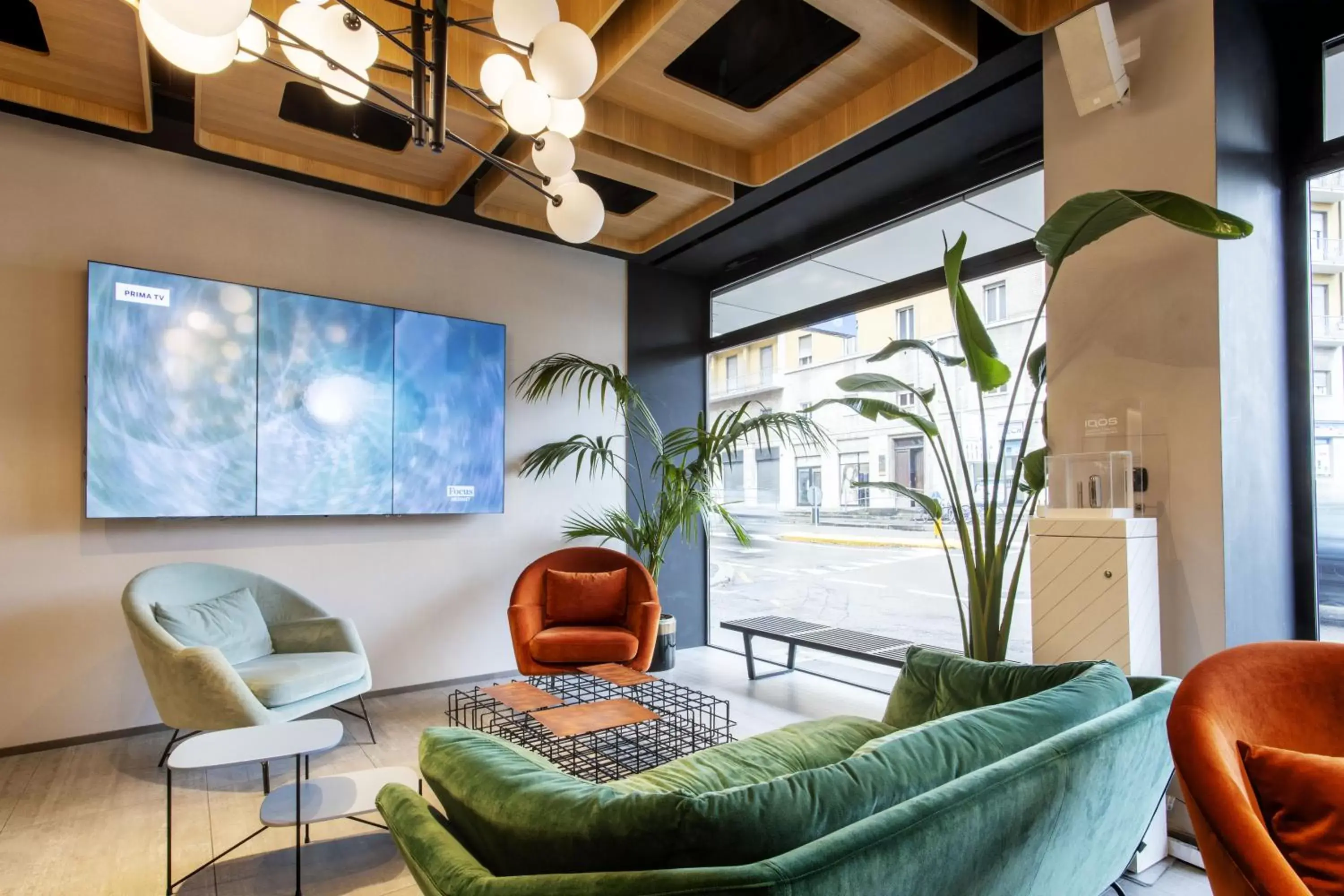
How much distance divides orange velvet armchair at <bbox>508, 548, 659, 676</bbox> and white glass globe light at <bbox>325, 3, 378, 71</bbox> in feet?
9.29

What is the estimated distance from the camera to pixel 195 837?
2.54 m

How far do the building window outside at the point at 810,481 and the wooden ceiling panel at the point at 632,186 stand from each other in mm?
1821

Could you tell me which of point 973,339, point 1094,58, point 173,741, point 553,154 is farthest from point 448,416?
point 1094,58

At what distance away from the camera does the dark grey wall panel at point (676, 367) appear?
5.57 m

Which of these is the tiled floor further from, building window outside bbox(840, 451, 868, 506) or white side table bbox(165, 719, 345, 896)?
building window outside bbox(840, 451, 868, 506)

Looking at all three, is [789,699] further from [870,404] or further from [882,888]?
[882,888]

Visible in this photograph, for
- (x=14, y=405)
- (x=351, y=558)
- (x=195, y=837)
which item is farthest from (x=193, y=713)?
(x=14, y=405)

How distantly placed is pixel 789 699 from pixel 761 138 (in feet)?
10.5

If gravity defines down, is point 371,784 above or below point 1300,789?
below

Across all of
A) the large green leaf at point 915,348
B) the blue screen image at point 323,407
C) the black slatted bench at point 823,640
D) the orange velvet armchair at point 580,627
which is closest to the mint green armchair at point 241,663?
the blue screen image at point 323,407

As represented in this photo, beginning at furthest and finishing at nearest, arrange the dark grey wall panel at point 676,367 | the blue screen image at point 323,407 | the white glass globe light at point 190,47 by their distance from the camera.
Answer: the dark grey wall panel at point 676,367 → the blue screen image at point 323,407 → the white glass globe light at point 190,47

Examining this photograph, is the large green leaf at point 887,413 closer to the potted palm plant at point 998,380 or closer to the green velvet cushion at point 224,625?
the potted palm plant at point 998,380

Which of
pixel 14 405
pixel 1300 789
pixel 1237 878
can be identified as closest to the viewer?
pixel 1237 878

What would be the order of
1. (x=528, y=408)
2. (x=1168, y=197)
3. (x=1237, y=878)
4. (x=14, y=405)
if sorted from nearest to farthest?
1. (x=1237, y=878)
2. (x=1168, y=197)
3. (x=14, y=405)
4. (x=528, y=408)
